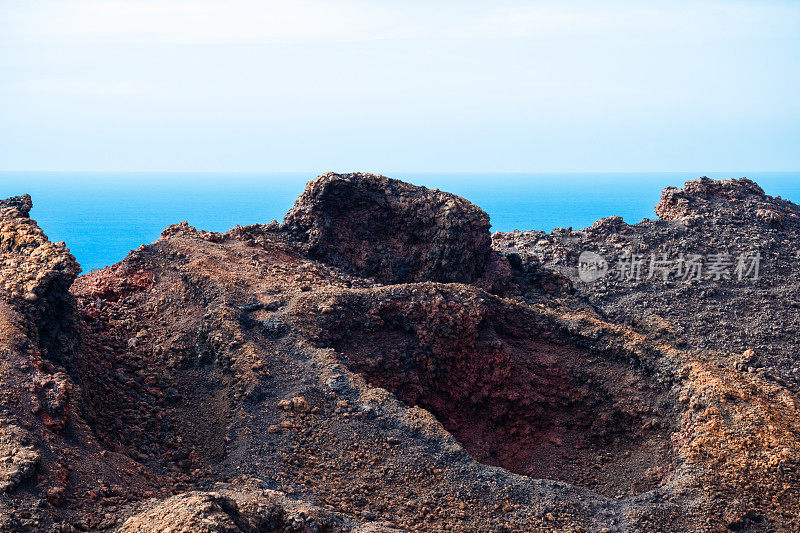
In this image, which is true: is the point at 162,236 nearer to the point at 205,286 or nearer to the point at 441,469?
the point at 205,286

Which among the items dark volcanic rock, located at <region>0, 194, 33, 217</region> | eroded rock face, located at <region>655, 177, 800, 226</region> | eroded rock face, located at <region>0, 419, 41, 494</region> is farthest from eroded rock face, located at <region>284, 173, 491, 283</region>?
eroded rock face, located at <region>0, 419, 41, 494</region>

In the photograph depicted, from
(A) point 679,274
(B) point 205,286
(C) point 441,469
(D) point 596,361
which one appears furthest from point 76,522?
(A) point 679,274

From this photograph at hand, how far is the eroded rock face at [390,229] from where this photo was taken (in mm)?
15242

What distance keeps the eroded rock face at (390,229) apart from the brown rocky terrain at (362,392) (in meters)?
0.05

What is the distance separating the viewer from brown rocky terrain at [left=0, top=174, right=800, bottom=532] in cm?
707

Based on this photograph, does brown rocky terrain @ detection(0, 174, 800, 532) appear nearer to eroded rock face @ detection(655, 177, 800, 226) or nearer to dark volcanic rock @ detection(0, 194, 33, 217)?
dark volcanic rock @ detection(0, 194, 33, 217)

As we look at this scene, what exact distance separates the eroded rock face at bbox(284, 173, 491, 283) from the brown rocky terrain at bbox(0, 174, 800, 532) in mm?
48

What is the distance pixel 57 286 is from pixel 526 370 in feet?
22.4

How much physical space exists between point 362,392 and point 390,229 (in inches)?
291

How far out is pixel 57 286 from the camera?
9117 mm

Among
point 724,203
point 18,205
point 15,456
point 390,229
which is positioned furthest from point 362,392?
point 724,203

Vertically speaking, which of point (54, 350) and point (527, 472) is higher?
point (54, 350)

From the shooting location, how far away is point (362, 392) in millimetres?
8891

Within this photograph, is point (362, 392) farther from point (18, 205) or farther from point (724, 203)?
point (724, 203)
